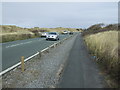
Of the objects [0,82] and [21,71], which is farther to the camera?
[21,71]

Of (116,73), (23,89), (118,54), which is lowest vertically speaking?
(23,89)

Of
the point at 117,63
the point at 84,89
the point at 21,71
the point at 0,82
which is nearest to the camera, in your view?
the point at 84,89

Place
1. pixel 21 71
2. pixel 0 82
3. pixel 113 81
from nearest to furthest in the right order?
pixel 113 81
pixel 0 82
pixel 21 71

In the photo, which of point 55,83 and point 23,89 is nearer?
point 23,89

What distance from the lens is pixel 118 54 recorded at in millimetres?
6121

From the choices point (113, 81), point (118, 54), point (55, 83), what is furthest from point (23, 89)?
point (118, 54)

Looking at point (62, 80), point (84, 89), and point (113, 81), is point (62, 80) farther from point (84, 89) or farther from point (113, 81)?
point (113, 81)

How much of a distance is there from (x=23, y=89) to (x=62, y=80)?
1390 millimetres

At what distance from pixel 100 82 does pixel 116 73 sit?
0.66 metres

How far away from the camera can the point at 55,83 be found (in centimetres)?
448

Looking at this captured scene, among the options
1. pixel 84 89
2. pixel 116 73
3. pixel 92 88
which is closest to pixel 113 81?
pixel 116 73

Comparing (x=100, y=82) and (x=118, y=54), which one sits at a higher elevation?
(x=118, y=54)

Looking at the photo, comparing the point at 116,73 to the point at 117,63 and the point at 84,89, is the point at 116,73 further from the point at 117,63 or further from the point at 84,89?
the point at 84,89

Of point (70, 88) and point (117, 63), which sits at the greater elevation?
point (117, 63)
